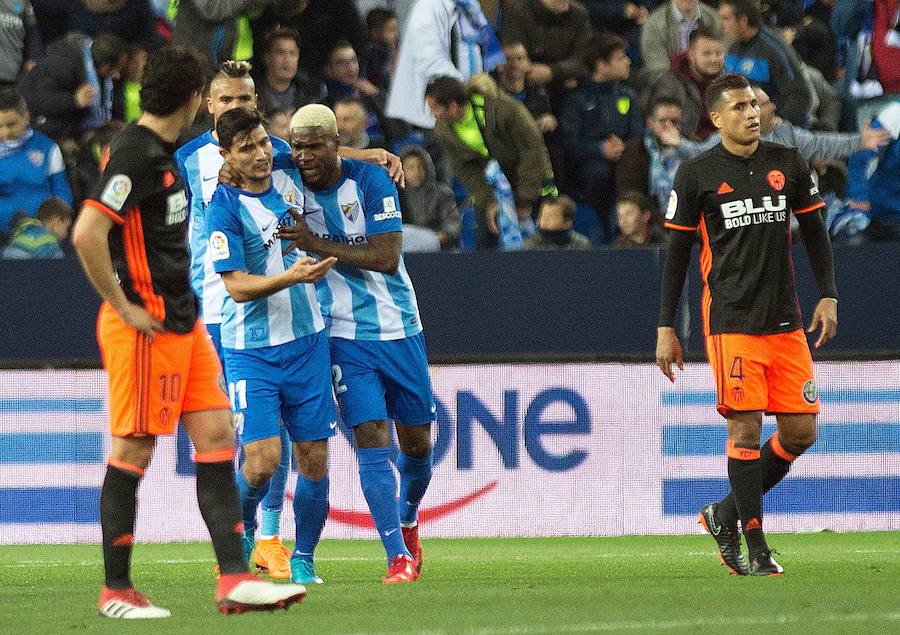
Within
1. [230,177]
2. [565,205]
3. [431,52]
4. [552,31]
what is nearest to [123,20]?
[431,52]

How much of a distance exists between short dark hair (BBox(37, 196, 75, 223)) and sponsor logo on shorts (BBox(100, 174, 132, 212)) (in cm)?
570

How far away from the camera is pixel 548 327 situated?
1060 centimetres

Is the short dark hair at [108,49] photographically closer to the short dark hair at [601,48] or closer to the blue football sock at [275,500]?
the short dark hair at [601,48]

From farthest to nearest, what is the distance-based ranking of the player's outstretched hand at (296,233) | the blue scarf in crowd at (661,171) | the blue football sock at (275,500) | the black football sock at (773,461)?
the blue scarf in crowd at (661,171), the blue football sock at (275,500), the black football sock at (773,461), the player's outstretched hand at (296,233)

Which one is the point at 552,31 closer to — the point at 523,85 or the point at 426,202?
the point at 523,85

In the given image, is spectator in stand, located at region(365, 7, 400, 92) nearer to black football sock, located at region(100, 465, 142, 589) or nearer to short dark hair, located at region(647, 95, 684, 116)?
short dark hair, located at region(647, 95, 684, 116)

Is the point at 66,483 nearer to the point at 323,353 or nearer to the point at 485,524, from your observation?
the point at 485,524

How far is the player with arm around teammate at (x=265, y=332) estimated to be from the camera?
21.6ft

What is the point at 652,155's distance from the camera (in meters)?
11.7

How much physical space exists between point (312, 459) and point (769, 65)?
6492mm

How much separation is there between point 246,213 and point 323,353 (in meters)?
0.66

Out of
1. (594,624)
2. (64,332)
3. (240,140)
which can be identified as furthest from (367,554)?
(594,624)

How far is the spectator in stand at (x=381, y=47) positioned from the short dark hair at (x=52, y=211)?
276 centimetres

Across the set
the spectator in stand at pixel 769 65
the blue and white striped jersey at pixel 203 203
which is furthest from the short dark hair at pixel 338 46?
the blue and white striped jersey at pixel 203 203
